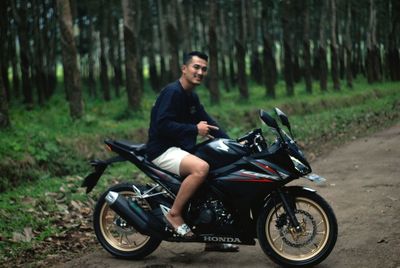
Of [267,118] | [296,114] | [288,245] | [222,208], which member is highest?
[267,118]

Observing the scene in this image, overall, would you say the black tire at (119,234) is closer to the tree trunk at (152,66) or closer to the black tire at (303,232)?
the black tire at (303,232)

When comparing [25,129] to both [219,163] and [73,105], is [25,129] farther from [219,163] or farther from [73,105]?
[219,163]

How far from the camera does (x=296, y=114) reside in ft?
68.8

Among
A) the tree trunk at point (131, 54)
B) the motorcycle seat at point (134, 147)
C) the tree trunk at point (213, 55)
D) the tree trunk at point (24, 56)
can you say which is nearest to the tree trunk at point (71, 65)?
the tree trunk at point (131, 54)

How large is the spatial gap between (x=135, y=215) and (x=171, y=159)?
79cm

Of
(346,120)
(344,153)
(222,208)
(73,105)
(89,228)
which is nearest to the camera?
(222,208)

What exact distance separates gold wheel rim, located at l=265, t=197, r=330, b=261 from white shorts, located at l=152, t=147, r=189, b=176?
3.47 feet

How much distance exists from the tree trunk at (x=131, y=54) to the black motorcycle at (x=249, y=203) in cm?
1110

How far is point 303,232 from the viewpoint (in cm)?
522

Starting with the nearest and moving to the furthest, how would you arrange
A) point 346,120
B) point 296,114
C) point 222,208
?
point 222,208
point 346,120
point 296,114

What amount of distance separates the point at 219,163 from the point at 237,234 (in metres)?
0.74

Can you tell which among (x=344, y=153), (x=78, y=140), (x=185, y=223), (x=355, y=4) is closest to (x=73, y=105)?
(x=78, y=140)

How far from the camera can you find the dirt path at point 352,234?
5.39m

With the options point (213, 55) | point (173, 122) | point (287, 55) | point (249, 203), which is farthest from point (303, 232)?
point (287, 55)
